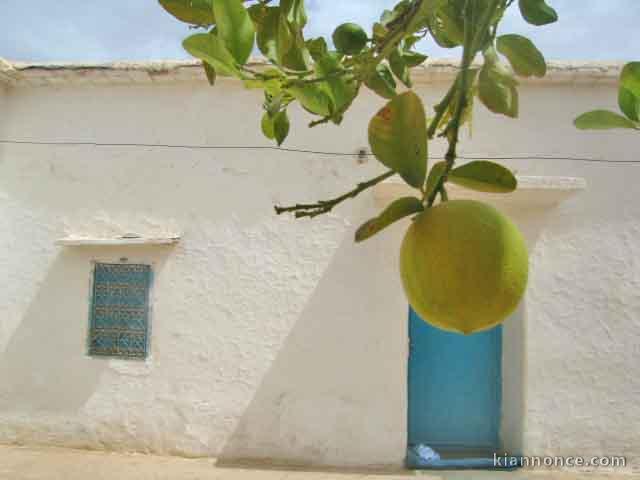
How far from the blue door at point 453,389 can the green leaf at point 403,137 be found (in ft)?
14.0

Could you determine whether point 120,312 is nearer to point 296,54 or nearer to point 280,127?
point 280,127

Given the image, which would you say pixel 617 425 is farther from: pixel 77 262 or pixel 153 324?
pixel 77 262

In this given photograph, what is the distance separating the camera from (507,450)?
464cm

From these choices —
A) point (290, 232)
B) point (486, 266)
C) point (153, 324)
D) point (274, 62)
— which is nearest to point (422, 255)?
point (486, 266)

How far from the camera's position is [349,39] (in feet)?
3.78

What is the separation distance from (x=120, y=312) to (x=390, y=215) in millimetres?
4409

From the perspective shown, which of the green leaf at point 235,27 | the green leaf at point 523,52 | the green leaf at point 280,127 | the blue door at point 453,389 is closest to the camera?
the green leaf at point 235,27

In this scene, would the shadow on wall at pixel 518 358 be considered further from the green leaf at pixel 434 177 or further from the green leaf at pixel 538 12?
the green leaf at pixel 434 177

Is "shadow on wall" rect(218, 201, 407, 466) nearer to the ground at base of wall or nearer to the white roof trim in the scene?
the ground at base of wall

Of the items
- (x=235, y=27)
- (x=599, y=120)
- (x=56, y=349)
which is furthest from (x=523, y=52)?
(x=56, y=349)

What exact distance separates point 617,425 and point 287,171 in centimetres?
329

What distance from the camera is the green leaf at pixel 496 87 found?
953mm

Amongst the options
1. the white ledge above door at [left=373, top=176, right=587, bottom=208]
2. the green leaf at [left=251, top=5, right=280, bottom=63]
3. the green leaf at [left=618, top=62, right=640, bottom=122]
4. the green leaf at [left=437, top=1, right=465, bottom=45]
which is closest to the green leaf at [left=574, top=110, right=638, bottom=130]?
the green leaf at [left=618, top=62, right=640, bottom=122]

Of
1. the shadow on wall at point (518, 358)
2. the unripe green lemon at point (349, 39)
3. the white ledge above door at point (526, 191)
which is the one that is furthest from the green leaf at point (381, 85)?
the shadow on wall at point (518, 358)
